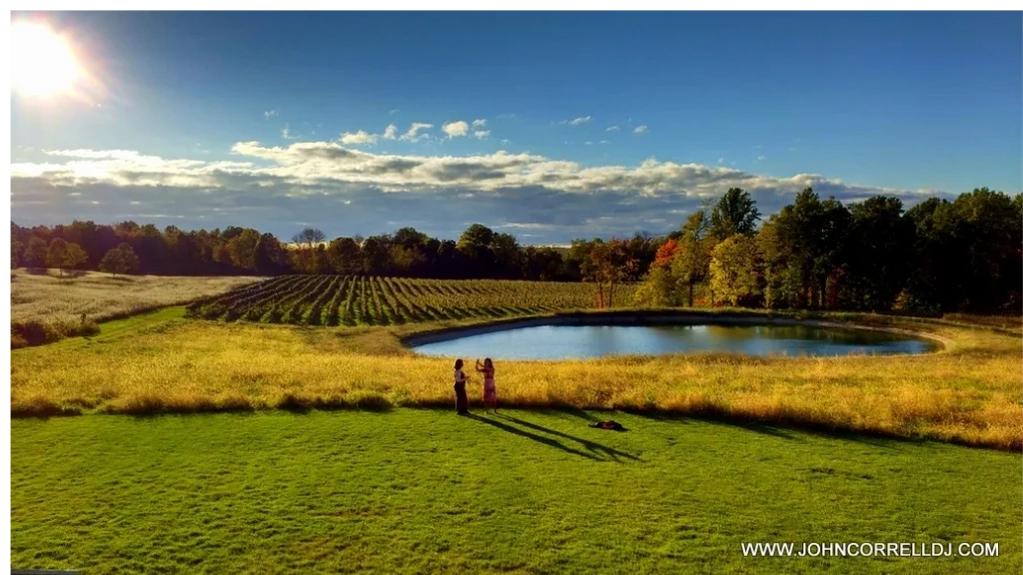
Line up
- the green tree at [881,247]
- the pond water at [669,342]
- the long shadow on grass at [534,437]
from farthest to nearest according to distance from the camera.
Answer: the green tree at [881,247]
the pond water at [669,342]
the long shadow on grass at [534,437]

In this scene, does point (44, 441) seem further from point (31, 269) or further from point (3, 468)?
point (31, 269)

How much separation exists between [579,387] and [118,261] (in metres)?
87.4

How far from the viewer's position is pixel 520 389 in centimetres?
1540

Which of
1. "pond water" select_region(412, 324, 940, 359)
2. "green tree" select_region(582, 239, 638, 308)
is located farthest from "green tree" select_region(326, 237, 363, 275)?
"pond water" select_region(412, 324, 940, 359)

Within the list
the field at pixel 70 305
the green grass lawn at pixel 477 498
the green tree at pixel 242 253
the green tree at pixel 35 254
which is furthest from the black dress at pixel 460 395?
the green tree at pixel 242 253

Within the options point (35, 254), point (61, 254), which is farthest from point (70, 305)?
point (35, 254)

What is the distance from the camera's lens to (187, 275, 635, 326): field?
162ft

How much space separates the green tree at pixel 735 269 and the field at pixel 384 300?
44.4 ft

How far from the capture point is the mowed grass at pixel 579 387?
512 inches

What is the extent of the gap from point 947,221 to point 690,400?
2028 inches

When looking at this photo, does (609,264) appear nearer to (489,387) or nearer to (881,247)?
(881,247)

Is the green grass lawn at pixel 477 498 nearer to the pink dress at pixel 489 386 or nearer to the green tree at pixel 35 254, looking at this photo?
the pink dress at pixel 489 386

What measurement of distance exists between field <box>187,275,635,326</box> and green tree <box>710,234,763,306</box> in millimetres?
13546

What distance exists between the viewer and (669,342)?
42719 mm
